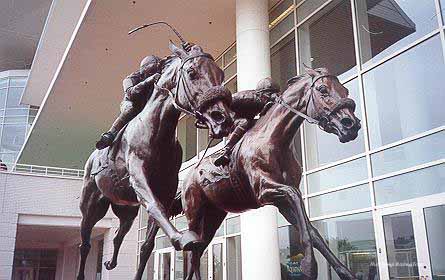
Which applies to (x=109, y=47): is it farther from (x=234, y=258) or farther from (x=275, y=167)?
(x=275, y=167)

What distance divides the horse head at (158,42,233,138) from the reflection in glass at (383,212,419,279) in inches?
268

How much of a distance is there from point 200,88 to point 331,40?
9.36m

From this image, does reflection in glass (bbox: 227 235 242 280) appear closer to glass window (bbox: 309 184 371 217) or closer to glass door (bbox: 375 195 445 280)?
glass window (bbox: 309 184 371 217)

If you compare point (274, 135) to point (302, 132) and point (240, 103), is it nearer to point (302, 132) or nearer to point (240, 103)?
point (240, 103)

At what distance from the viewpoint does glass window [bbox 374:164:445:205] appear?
7.79m

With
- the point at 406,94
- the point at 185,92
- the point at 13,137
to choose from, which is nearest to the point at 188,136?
the point at 406,94

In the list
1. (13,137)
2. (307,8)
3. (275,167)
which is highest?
(13,137)

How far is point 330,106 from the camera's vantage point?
2.57 m

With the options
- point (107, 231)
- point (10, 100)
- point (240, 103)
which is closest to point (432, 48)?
point (240, 103)

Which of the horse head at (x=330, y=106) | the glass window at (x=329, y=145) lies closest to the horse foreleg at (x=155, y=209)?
the horse head at (x=330, y=106)

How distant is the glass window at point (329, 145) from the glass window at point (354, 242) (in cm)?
133

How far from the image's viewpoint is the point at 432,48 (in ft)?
27.2

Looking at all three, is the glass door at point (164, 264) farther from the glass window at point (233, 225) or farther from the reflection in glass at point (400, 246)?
the reflection in glass at point (400, 246)

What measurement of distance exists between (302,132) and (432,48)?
12.1 ft
